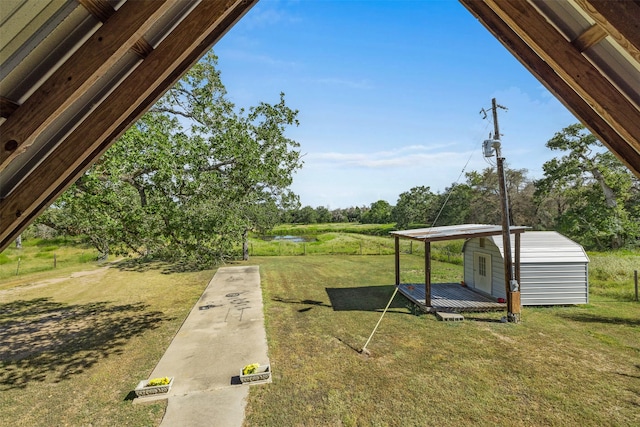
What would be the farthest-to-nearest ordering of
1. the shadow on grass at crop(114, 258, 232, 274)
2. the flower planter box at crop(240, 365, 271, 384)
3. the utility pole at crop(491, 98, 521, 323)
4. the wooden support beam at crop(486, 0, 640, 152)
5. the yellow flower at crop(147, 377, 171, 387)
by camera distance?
the shadow on grass at crop(114, 258, 232, 274) → the utility pole at crop(491, 98, 521, 323) → the flower planter box at crop(240, 365, 271, 384) → the yellow flower at crop(147, 377, 171, 387) → the wooden support beam at crop(486, 0, 640, 152)

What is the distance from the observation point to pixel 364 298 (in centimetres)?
1259

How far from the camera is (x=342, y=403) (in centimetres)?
551

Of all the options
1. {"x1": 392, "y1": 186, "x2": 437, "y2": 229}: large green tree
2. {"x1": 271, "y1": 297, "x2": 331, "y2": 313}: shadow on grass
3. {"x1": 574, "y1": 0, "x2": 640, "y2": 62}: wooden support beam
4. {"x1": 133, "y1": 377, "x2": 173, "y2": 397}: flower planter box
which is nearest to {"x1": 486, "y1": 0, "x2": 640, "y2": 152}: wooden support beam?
{"x1": 574, "y1": 0, "x2": 640, "y2": 62}: wooden support beam

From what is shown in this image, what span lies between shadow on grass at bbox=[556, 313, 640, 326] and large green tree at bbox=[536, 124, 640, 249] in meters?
15.6

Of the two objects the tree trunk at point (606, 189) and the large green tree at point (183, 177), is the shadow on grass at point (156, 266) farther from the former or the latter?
the tree trunk at point (606, 189)

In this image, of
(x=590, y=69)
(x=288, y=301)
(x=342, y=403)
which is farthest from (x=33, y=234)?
(x=590, y=69)

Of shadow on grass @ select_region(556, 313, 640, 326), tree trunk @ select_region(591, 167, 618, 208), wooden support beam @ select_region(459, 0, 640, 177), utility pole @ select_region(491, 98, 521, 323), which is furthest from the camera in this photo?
tree trunk @ select_region(591, 167, 618, 208)

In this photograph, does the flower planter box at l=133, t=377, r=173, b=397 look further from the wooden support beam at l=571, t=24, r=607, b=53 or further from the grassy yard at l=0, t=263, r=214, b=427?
the wooden support beam at l=571, t=24, r=607, b=53

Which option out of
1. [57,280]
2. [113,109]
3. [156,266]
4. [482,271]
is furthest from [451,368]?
[156,266]

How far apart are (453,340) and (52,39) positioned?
9.40 meters

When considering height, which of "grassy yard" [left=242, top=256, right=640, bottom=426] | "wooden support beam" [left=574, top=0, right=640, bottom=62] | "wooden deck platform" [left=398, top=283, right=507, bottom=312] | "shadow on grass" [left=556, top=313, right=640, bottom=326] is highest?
"wooden support beam" [left=574, top=0, right=640, bottom=62]

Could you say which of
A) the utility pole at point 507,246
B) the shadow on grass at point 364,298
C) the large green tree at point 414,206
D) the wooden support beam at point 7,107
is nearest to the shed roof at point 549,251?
the utility pole at point 507,246

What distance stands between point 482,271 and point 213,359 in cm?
1068

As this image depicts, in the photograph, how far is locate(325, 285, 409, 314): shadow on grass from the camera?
447 inches
